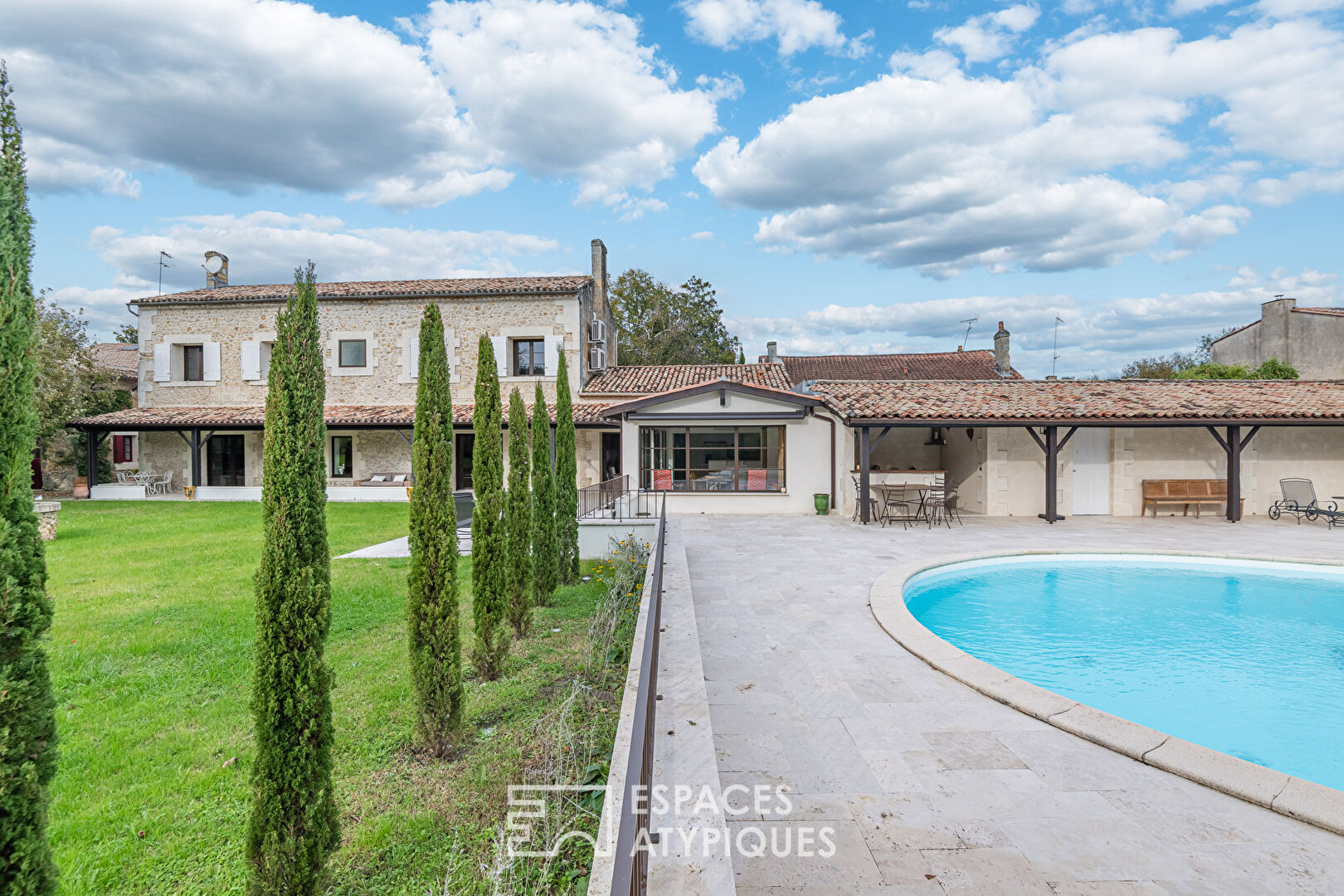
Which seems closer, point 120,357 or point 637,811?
point 637,811

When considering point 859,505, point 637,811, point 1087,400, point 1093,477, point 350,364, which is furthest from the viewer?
point 350,364

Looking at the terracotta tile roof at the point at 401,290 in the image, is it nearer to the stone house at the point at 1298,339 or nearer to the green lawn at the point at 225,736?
the green lawn at the point at 225,736

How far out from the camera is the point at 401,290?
21.3 meters

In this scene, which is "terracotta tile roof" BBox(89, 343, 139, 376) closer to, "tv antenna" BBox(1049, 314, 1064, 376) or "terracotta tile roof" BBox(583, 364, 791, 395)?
"terracotta tile roof" BBox(583, 364, 791, 395)

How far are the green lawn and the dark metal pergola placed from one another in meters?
7.28

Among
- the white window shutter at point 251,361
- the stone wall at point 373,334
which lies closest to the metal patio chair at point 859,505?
the stone wall at point 373,334

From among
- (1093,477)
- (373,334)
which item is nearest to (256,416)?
(373,334)

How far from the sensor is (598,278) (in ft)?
75.9

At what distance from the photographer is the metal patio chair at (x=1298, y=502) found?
13.6 m

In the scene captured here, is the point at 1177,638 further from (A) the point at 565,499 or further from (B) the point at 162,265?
(B) the point at 162,265

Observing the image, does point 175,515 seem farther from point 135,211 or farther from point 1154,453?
point 1154,453

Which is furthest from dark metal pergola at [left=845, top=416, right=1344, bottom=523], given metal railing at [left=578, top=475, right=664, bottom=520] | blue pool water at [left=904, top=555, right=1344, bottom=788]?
metal railing at [left=578, top=475, right=664, bottom=520]

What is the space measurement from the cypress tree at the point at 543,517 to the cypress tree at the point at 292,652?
539cm

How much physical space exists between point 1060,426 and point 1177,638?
8.02 m
